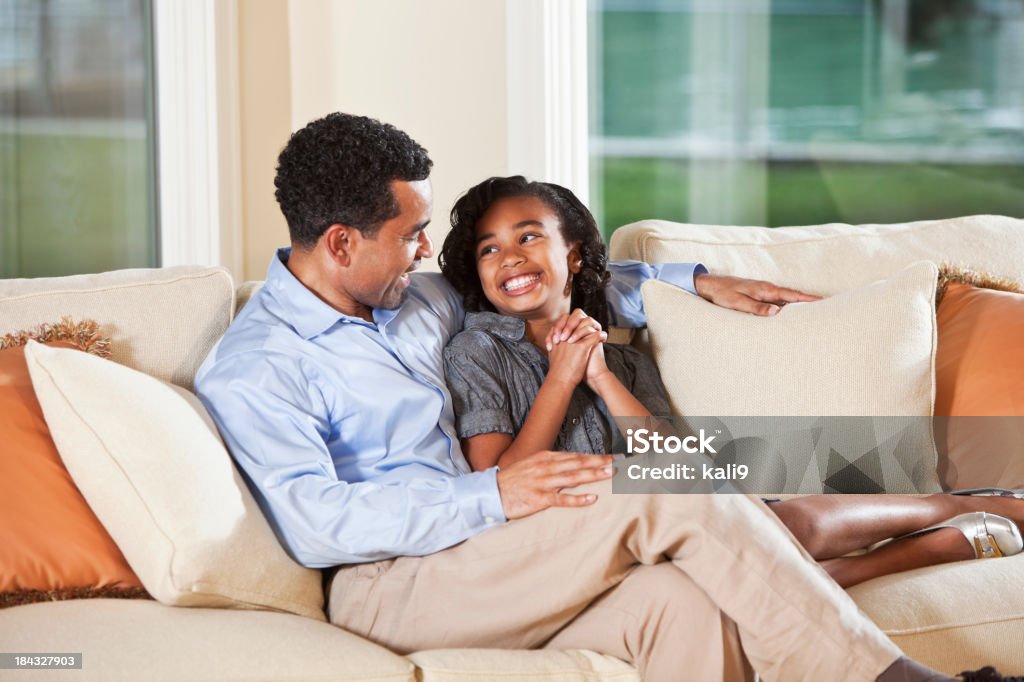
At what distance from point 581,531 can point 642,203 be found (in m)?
2.07

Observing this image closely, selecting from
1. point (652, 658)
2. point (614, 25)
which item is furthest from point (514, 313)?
point (614, 25)

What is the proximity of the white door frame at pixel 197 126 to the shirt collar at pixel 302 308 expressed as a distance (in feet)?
3.87

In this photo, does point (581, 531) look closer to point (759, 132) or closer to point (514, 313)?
point (514, 313)

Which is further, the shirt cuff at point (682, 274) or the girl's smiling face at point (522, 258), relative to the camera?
the shirt cuff at point (682, 274)

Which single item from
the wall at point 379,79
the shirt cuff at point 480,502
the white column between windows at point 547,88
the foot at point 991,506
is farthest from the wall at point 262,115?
the foot at point 991,506

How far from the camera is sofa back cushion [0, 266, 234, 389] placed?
1.93 metres

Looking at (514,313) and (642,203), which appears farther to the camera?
(642,203)

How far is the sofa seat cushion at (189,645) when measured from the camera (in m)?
1.38

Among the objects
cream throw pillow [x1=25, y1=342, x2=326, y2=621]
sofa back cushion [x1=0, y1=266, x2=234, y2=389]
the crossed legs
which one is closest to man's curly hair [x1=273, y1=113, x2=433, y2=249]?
sofa back cushion [x1=0, y1=266, x2=234, y2=389]

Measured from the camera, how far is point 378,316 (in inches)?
76.2

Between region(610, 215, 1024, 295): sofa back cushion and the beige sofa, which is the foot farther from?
region(610, 215, 1024, 295): sofa back cushion

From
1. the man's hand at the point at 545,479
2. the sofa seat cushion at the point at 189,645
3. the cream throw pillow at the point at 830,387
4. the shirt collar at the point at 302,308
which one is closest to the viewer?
the sofa seat cushion at the point at 189,645

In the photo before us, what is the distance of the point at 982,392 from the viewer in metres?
2.06

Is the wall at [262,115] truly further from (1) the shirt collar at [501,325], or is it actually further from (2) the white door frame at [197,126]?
(1) the shirt collar at [501,325]
